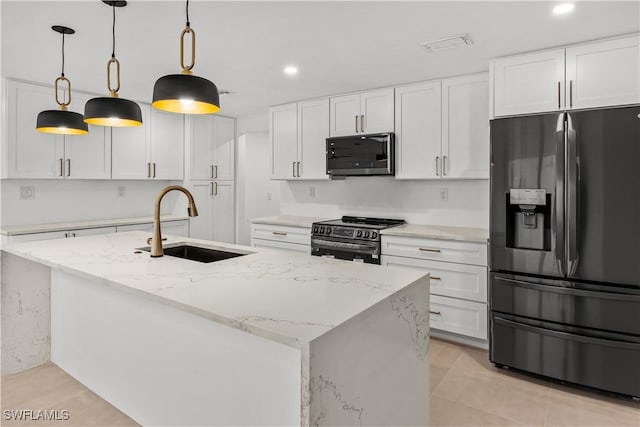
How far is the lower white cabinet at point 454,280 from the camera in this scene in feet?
10.2

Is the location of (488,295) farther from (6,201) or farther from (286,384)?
(6,201)

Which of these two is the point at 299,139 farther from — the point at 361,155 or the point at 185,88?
the point at 185,88

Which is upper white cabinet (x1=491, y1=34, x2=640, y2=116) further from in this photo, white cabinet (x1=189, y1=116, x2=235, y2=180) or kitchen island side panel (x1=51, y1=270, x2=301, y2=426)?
white cabinet (x1=189, y1=116, x2=235, y2=180)

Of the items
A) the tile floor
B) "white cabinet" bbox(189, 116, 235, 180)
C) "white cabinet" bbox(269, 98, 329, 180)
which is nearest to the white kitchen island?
the tile floor

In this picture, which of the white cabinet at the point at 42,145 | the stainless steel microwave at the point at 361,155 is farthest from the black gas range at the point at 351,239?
the white cabinet at the point at 42,145

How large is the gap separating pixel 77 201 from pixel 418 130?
3.88m

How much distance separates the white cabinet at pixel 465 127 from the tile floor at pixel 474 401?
5.52ft

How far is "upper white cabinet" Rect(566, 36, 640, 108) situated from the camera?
8.01ft

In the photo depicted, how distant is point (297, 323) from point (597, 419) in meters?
2.18

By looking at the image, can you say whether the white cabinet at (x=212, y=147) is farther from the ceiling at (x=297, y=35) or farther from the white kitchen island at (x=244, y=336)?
the white kitchen island at (x=244, y=336)

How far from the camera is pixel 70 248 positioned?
7.80ft

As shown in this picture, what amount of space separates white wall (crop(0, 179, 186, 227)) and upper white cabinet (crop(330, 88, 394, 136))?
267 cm

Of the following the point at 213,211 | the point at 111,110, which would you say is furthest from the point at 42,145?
the point at 111,110

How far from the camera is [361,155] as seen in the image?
392cm
